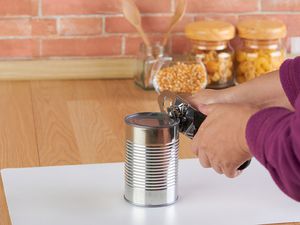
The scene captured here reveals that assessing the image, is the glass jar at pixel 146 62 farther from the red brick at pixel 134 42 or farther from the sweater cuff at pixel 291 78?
the sweater cuff at pixel 291 78

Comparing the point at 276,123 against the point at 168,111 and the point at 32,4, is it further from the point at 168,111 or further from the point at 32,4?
the point at 32,4

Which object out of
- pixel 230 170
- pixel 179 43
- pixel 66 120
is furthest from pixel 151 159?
pixel 179 43

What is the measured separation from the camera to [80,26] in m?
2.66

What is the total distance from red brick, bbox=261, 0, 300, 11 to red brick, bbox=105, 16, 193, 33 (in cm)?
24

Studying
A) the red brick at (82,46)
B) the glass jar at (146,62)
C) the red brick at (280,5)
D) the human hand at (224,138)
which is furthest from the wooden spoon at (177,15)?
the human hand at (224,138)

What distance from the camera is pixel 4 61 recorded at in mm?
2631

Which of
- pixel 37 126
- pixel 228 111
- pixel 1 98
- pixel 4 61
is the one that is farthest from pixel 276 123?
pixel 4 61

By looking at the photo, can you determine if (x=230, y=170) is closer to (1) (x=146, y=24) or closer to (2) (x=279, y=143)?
(2) (x=279, y=143)

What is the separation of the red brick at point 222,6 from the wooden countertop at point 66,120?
0.31 meters

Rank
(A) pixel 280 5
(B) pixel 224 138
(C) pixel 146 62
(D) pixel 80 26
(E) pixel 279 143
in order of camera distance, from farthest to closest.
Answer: (A) pixel 280 5, (D) pixel 80 26, (C) pixel 146 62, (B) pixel 224 138, (E) pixel 279 143

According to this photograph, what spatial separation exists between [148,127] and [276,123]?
14.3 inches

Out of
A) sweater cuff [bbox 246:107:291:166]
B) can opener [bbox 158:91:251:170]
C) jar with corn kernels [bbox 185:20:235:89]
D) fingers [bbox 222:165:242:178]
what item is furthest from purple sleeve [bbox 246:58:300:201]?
jar with corn kernels [bbox 185:20:235:89]

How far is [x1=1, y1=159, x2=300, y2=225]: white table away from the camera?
1604 mm

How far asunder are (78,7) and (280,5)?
0.64m
